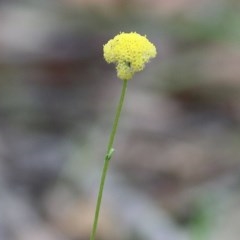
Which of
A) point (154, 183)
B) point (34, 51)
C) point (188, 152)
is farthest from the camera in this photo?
point (34, 51)

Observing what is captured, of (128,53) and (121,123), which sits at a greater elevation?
(121,123)

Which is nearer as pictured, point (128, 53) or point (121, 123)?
point (128, 53)

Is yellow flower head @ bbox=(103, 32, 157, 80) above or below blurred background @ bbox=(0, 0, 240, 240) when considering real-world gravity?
below

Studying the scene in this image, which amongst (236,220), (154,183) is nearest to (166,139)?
(154,183)

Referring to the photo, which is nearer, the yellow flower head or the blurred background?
the yellow flower head

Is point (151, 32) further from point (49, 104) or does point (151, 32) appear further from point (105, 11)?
point (49, 104)
